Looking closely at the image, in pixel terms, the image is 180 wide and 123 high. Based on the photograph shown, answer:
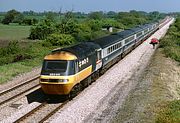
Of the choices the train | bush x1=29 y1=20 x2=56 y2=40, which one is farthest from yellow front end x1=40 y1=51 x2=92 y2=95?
bush x1=29 y1=20 x2=56 y2=40

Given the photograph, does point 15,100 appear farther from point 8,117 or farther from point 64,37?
point 64,37

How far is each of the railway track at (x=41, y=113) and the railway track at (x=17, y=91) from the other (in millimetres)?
2393

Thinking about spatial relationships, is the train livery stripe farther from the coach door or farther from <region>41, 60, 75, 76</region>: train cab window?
the coach door

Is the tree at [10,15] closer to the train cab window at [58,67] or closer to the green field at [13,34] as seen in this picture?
the green field at [13,34]

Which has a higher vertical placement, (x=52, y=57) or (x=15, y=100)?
(x=52, y=57)

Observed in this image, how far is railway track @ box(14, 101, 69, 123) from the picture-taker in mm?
17256

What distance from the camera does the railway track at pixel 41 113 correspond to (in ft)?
56.6

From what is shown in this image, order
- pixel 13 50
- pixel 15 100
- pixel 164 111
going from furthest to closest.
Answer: pixel 13 50 → pixel 15 100 → pixel 164 111

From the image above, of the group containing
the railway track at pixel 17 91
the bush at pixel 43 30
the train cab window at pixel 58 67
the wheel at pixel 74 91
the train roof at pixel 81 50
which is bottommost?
the bush at pixel 43 30

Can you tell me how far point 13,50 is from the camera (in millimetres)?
47562

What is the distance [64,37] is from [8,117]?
3932 cm

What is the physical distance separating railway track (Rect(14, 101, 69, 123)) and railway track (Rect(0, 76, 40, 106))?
2.39 metres

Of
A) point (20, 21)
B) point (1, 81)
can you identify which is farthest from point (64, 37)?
point (20, 21)

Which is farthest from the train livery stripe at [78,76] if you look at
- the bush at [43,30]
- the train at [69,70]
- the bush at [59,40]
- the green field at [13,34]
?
the green field at [13,34]
